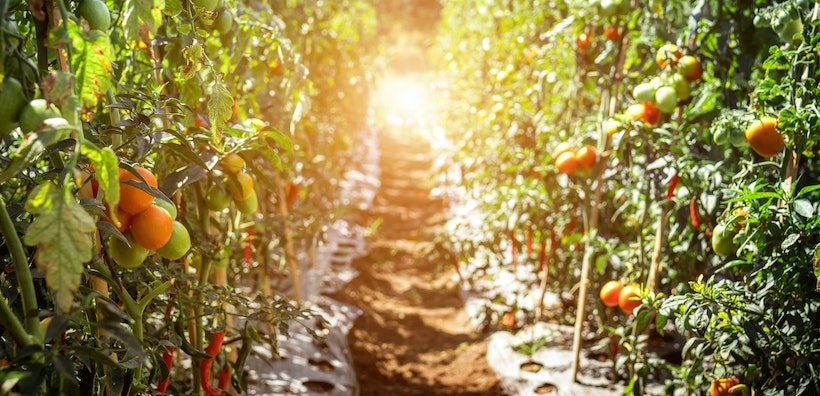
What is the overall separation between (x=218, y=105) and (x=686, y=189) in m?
1.23

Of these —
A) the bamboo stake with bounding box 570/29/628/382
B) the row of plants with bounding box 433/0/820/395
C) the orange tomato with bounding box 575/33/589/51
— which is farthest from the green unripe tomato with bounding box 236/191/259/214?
the orange tomato with bounding box 575/33/589/51

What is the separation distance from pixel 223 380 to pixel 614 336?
4.10 ft

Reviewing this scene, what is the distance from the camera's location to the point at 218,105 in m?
0.83

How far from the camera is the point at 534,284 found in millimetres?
2908

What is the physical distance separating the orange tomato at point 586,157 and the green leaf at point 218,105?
3.86ft

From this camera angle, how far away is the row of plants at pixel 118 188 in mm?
545

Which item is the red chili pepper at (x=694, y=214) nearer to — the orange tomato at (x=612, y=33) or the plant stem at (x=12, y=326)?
the orange tomato at (x=612, y=33)

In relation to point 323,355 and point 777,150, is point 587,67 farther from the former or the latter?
point 323,355

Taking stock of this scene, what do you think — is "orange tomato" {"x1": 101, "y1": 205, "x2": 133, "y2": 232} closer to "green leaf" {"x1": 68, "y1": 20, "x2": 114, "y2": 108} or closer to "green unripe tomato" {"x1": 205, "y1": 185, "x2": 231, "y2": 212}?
"green leaf" {"x1": 68, "y1": 20, "x2": 114, "y2": 108}

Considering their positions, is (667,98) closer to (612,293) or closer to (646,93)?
(646,93)

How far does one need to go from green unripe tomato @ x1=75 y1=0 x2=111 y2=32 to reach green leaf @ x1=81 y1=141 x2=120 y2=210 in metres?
0.20

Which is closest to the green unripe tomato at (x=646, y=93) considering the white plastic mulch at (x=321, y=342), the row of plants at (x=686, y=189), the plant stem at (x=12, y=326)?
the row of plants at (x=686, y=189)

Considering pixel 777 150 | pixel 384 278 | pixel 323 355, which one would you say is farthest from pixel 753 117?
pixel 384 278

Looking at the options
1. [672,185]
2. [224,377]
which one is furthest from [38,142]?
[672,185]
